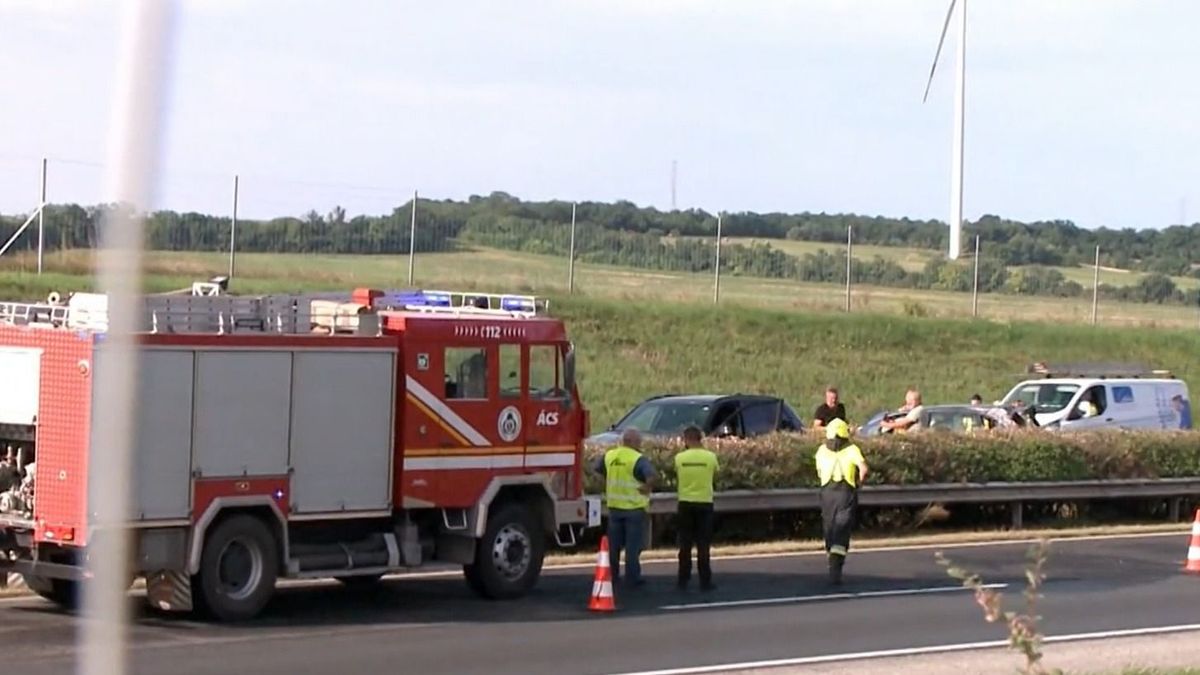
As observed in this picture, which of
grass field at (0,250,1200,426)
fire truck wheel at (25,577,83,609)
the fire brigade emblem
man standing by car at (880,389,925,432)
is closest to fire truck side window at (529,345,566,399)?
the fire brigade emblem

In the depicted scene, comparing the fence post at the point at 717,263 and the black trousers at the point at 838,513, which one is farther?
the fence post at the point at 717,263

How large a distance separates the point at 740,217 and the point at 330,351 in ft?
196

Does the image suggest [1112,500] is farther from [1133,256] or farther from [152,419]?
[1133,256]

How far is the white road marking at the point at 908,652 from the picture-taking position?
1277 cm

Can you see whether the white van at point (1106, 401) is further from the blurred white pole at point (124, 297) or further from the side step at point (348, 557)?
the blurred white pole at point (124, 297)

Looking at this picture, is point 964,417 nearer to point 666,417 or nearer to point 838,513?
point 666,417

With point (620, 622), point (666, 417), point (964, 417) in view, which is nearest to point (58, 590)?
point (620, 622)

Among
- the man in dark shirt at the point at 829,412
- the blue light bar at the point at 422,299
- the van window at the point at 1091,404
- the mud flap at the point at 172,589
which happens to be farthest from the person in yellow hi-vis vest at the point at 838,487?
the van window at the point at 1091,404

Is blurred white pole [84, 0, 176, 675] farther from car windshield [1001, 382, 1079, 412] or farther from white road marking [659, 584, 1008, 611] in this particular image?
car windshield [1001, 382, 1079, 412]

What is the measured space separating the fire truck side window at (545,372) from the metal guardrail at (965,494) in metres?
3.46

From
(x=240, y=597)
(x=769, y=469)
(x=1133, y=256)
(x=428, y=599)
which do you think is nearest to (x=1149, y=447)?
(x=769, y=469)

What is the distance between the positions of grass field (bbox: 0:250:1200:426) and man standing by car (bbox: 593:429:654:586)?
14.0m

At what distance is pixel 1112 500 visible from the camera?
27734mm

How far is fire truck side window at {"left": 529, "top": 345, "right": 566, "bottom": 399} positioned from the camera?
683 inches
